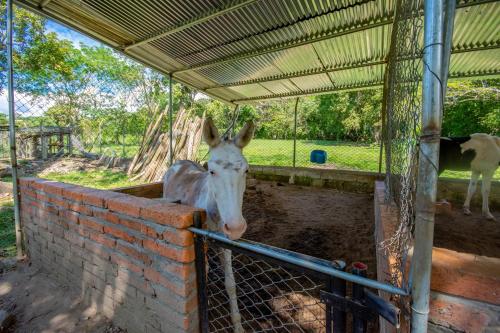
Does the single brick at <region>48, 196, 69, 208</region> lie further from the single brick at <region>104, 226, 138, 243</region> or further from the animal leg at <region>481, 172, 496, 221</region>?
the animal leg at <region>481, 172, 496, 221</region>

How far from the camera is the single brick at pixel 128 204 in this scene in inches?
80.1

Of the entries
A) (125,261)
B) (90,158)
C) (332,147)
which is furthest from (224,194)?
(90,158)

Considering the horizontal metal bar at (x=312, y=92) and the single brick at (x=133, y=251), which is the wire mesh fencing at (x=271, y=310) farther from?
the horizontal metal bar at (x=312, y=92)

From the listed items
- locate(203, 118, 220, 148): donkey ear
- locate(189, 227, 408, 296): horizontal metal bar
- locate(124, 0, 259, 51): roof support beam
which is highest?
locate(124, 0, 259, 51): roof support beam

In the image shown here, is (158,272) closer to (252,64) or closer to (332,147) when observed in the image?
(252,64)

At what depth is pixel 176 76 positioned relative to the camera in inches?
217

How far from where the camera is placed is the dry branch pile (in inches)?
376

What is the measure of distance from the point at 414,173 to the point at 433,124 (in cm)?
40

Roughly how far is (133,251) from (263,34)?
358 cm

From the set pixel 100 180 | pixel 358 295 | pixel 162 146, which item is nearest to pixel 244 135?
pixel 358 295

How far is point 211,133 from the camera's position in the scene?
92.2 inches

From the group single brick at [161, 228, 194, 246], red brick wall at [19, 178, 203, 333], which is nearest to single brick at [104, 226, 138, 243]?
red brick wall at [19, 178, 203, 333]

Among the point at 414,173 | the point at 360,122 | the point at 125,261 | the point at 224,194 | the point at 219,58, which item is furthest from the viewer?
the point at 360,122

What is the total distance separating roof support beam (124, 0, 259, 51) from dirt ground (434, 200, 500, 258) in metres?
4.25
